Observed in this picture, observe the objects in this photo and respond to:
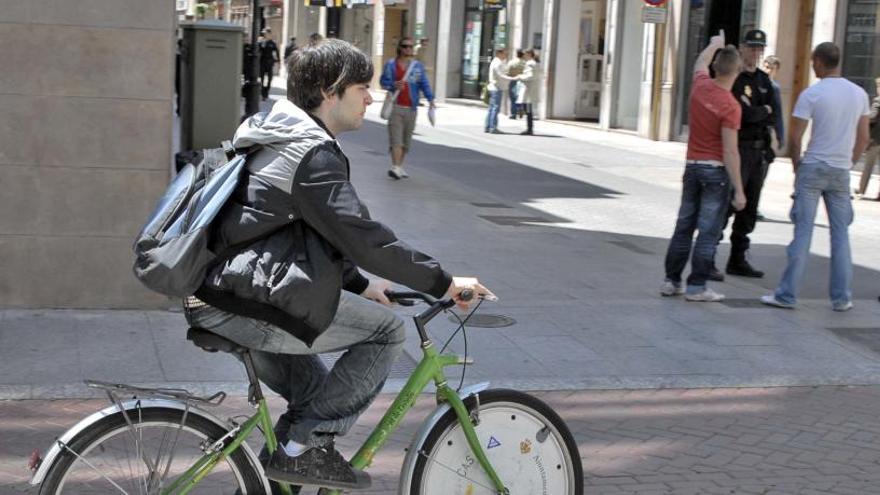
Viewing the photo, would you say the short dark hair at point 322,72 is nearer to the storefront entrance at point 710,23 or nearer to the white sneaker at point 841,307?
the white sneaker at point 841,307

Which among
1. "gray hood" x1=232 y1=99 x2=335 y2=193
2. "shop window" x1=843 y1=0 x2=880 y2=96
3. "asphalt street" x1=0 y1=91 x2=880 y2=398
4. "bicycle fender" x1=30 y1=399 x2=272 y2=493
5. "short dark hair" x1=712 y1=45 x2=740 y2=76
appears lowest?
"asphalt street" x1=0 y1=91 x2=880 y2=398

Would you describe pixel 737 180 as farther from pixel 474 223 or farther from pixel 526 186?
pixel 526 186

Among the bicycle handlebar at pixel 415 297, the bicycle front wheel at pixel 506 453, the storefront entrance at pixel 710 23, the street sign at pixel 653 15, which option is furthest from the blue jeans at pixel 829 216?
the storefront entrance at pixel 710 23

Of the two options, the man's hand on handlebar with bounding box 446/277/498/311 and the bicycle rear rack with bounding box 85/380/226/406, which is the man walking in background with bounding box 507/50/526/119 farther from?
the bicycle rear rack with bounding box 85/380/226/406

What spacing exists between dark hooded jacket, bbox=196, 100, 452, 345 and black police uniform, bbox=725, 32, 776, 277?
22.7 ft

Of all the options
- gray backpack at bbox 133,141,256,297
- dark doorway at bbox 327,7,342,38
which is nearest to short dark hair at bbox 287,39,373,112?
gray backpack at bbox 133,141,256,297

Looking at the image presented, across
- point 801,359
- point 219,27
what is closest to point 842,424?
point 801,359

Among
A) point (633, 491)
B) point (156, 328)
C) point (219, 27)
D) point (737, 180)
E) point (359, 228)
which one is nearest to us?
point (359, 228)

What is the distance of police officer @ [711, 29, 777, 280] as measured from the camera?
10.3 meters

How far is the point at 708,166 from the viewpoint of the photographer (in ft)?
29.5

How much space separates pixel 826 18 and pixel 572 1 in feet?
38.4

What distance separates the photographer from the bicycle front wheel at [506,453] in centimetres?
396

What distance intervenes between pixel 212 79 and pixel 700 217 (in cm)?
414

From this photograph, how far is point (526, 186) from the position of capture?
17094 mm
